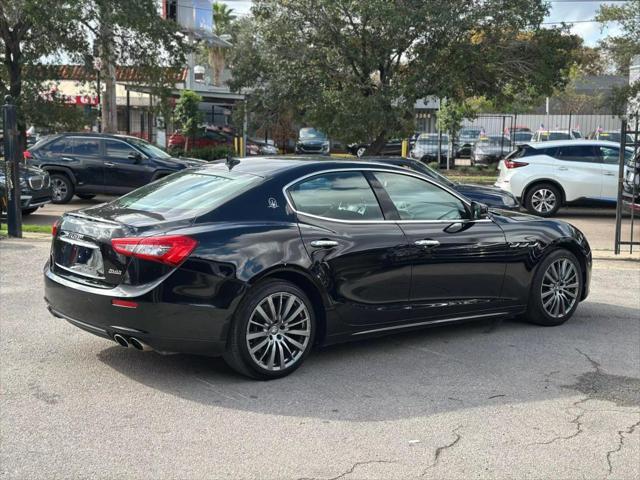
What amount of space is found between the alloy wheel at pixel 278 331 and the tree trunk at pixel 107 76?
18.3 meters

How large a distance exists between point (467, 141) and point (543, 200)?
2034 cm

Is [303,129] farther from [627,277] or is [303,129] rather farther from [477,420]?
[477,420]

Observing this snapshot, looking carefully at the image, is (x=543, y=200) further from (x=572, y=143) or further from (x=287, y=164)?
(x=287, y=164)

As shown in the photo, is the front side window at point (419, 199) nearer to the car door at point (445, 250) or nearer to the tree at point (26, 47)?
the car door at point (445, 250)

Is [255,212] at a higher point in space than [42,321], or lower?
higher

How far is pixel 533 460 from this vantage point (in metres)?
4.27

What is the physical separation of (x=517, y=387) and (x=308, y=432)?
1.73m

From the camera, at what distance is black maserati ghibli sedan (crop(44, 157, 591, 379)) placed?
Result: 16.8 ft

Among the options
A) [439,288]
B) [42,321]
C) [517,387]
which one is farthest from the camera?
[42,321]

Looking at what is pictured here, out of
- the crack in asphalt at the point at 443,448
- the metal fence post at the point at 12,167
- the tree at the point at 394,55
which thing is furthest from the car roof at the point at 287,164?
the tree at the point at 394,55

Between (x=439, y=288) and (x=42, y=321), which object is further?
(x=42, y=321)

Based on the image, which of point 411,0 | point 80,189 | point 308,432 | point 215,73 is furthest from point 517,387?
point 215,73

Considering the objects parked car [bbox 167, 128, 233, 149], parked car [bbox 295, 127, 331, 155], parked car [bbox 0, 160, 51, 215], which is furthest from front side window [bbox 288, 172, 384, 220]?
parked car [bbox 295, 127, 331, 155]

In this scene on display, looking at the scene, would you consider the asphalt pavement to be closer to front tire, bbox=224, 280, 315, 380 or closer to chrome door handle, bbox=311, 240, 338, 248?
front tire, bbox=224, 280, 315, 380
